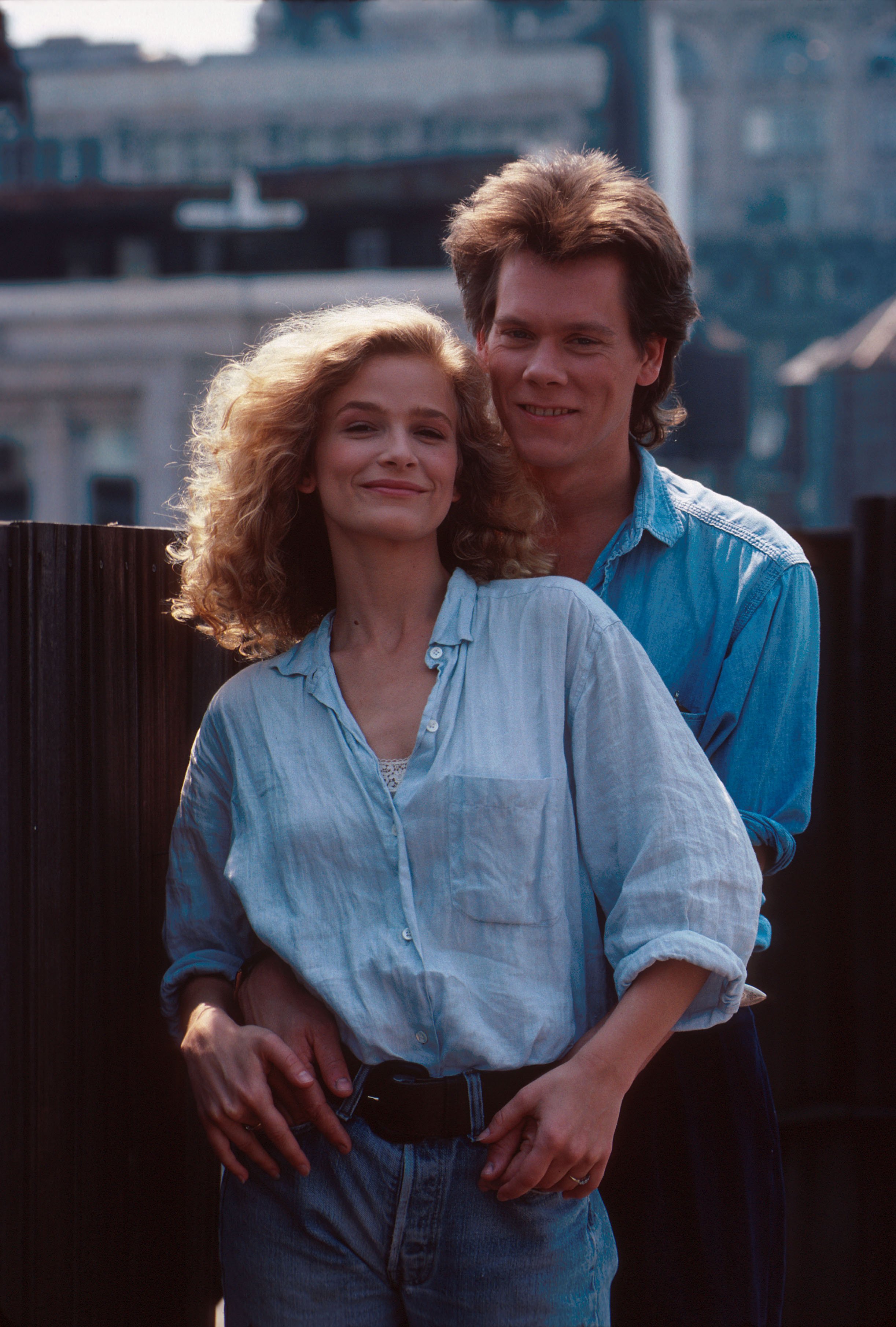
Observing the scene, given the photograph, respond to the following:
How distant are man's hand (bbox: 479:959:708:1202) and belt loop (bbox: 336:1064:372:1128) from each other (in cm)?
17

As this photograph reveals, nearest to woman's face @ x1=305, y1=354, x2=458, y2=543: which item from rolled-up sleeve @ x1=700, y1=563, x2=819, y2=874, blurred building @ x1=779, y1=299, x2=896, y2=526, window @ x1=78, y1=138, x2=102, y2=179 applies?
rolled-up sleeve @ x1=700, y1=563, x2=819, y2=874

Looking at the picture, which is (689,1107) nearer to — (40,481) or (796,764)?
(796,764)

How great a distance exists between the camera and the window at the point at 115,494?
101 feet

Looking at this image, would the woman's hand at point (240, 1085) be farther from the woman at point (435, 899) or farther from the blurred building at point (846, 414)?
the blurred building at point (846, 414)

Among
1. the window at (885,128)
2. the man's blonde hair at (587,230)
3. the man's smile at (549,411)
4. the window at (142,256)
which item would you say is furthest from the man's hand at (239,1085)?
the window at (885,128)

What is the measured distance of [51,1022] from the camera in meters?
1.88

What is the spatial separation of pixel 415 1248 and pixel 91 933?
0.75 metres

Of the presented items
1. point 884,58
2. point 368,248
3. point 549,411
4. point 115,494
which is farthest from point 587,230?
point 884,58

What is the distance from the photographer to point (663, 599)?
1984mm

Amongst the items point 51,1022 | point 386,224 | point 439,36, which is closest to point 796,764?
point 51,1022

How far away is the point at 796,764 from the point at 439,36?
46.6 m

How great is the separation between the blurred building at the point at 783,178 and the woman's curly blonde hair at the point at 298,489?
39.7 meters

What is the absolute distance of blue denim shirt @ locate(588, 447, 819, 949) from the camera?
6.02ft

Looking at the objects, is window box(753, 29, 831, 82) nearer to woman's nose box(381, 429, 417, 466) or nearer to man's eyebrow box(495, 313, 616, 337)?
man's eyebrow box(495, 313, 616, 337)
